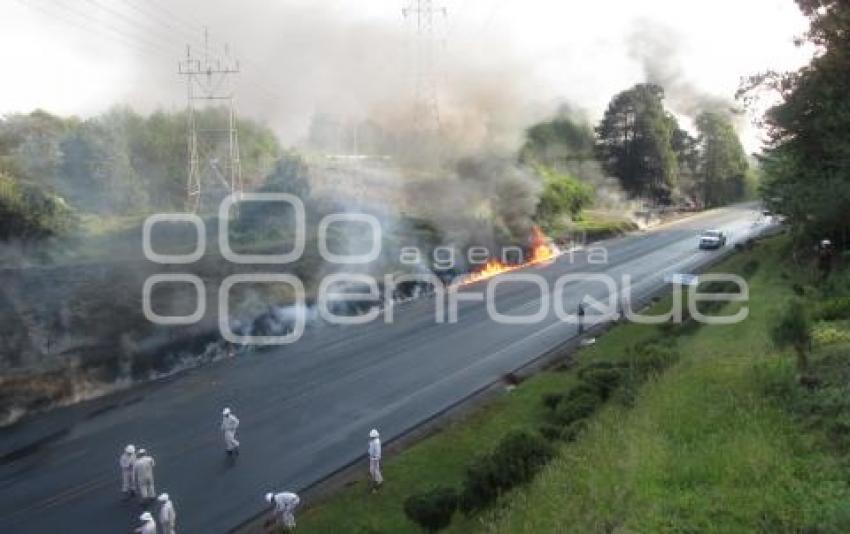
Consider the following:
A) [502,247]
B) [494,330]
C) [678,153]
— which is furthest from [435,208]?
[678,153]

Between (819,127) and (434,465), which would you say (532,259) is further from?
(434,465)

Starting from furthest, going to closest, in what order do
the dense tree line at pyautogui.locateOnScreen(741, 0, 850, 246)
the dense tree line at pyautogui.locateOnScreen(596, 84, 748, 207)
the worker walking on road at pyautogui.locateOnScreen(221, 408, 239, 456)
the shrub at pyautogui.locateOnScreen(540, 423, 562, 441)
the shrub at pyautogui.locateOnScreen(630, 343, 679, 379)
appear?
the dense tree line at pyautogui.locateOnScreen(596, 84, 748, 207), the dense tree line at pyautogui.locateOnScreen(741, 0, 850, 246), the shrub at pyautogui.locateOnScreen(630, 343, 679, 379), the worker walking on road at pyautogui.locateOnScreen(221, 408, 239, 456), the shrub at pyautogui.locateOnScreen(540, 423, 562, 441)

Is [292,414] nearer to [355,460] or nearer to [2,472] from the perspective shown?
[355,460]

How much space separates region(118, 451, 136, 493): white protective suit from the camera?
58.5ft

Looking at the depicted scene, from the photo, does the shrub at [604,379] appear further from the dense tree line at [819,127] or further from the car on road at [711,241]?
the car on road at [711,241]

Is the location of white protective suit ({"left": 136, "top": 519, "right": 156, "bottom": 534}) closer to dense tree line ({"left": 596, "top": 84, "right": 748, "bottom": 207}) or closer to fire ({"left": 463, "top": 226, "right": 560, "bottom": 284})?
fire ({"left": 463, "top": 226, "right": 560, "bottom": 284})

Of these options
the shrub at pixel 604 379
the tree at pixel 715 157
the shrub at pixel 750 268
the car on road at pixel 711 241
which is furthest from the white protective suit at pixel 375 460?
the tree at pixel 715 157

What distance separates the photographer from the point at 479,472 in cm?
1552

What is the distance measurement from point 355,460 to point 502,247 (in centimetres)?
3523

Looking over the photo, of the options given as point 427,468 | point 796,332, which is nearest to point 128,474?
point 427,468

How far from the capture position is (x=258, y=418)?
76.3ft

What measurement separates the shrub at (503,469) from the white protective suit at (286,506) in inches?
128

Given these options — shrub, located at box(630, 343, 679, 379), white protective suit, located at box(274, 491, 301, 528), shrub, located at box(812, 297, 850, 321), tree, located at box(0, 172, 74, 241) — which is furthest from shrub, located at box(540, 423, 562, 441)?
tree, located at box(0, 172, 74, 241)

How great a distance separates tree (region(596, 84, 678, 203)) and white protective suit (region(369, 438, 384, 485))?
69485 millimetres
